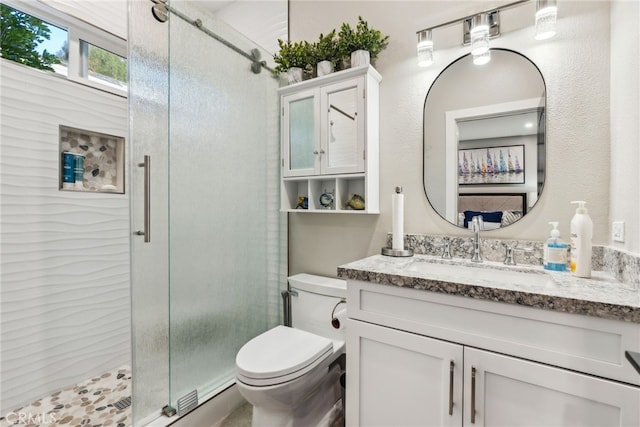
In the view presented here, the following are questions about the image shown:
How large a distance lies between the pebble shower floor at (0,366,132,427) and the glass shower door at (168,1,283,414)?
0.53 m

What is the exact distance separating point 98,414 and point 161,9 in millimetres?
2130

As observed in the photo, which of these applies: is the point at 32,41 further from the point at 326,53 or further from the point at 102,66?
the point at 326,53

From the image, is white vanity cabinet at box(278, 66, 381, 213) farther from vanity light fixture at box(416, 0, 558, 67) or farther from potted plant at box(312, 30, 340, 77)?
vanity light fixture at box(416, 0, 558, 67)

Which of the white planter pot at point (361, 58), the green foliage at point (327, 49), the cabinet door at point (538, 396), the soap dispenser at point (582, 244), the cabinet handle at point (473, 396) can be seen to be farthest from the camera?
the green foliage at point (327, 49)

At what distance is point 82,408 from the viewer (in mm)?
1619

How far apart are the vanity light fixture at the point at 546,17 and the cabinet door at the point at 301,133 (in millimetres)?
1083

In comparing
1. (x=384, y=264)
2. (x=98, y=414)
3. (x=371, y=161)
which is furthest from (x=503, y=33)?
(x=98, y=414)

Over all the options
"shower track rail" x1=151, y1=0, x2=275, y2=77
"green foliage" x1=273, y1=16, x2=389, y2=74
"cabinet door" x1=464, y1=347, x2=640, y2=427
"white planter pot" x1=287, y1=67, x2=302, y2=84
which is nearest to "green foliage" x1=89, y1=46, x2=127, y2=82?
"shower track rail" x1=151, y1=0, x2=275, y2=77

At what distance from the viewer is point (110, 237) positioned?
2.00m

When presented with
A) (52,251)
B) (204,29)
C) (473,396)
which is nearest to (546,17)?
(473,396)

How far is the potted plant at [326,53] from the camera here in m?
1.71

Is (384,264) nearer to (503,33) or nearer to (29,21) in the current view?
(503,33)

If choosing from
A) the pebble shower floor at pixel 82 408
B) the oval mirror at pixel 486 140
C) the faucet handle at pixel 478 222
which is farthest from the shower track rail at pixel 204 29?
the pebble shower floor at pixel 82 408

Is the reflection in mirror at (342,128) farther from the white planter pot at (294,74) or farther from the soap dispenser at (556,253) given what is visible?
the soap dispenser at (556,253)
